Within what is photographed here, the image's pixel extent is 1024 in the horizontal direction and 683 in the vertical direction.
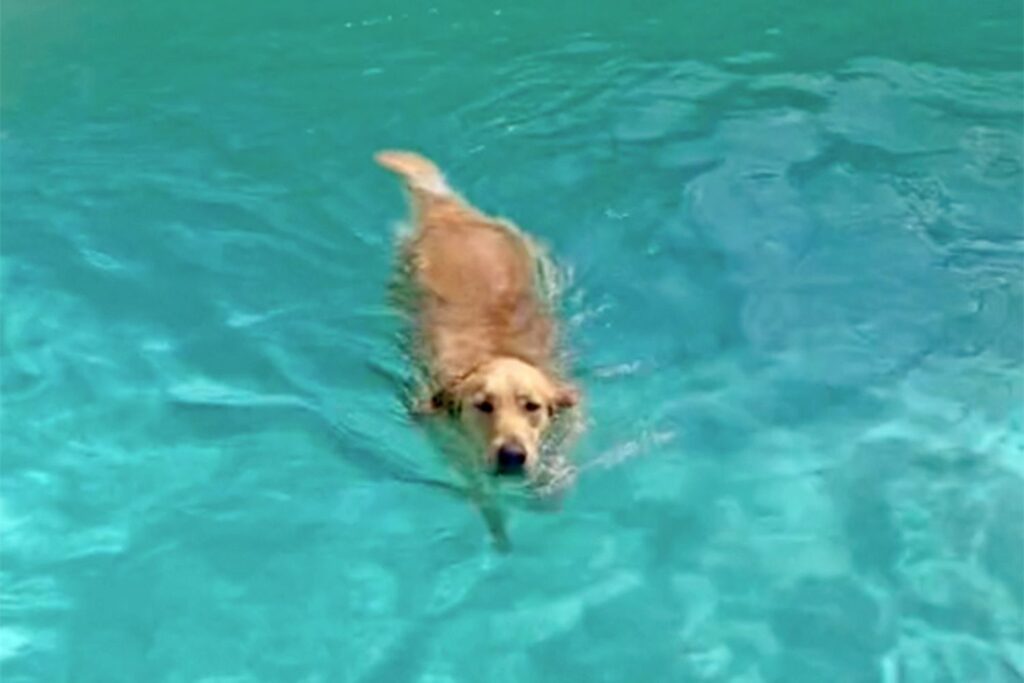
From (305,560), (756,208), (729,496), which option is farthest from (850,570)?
(756,208)

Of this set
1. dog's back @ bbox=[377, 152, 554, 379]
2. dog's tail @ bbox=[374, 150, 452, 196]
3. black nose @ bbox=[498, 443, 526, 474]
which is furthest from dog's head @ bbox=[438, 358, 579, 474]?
dog's tail @ bbox=[374, 150, 452, 196]

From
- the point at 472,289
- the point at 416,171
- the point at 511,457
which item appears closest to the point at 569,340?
the point at 472,289

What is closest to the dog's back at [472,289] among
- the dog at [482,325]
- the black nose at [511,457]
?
the dog at [482,325]

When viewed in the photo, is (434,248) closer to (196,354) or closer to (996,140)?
(196,354)

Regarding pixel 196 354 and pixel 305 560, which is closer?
pixel 305 560

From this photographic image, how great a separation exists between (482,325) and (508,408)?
58 cm

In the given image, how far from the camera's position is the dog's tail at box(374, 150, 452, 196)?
6441mm

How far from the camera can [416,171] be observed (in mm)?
6500

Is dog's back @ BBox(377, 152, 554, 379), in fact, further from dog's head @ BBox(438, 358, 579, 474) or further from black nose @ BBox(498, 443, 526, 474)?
black nose @ BBox(498, 443, 526, 474)

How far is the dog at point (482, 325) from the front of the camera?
501cm

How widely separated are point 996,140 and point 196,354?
3.32m

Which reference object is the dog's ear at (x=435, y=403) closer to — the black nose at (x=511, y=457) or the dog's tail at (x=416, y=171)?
the black nose at (x=511, y=457)

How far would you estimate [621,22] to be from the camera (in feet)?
26.7

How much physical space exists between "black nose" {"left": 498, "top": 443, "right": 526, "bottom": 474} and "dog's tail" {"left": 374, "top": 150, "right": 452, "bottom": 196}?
1.74 metres
